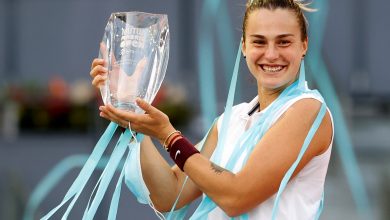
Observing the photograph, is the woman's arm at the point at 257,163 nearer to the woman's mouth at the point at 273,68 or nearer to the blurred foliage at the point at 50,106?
the woman's mouth at the point at 273,68

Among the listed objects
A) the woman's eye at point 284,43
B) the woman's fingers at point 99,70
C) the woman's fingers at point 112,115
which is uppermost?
the woman's eye at point 284,43

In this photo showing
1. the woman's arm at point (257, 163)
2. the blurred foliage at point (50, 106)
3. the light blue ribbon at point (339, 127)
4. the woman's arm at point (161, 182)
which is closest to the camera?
the woman's arm at point (257, 163)

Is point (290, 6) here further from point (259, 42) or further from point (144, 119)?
point (144, 119)

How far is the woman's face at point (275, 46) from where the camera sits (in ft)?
8.63

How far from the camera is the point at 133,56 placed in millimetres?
2709

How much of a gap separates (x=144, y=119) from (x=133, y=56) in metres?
0.22

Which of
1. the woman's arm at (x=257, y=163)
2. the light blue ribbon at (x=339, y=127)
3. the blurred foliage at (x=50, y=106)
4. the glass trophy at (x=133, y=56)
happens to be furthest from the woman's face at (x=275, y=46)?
the blurred foliage at (x=50, y=106)

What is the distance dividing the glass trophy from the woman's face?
10.2 inches

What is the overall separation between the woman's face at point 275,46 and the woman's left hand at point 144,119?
30 cm

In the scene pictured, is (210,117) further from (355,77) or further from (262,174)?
(262,174)

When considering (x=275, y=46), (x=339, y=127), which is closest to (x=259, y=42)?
(x=275, y=46)

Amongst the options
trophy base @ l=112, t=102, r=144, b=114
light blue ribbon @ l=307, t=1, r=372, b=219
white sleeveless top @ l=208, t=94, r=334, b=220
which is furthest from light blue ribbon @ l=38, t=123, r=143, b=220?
light blue ribbon @ l=307, t=1, r=372, b=219

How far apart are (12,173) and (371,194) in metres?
2.78

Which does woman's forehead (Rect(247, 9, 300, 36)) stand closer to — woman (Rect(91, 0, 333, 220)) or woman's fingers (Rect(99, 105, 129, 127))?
woman (Rect(91, 0, 333, 220))
